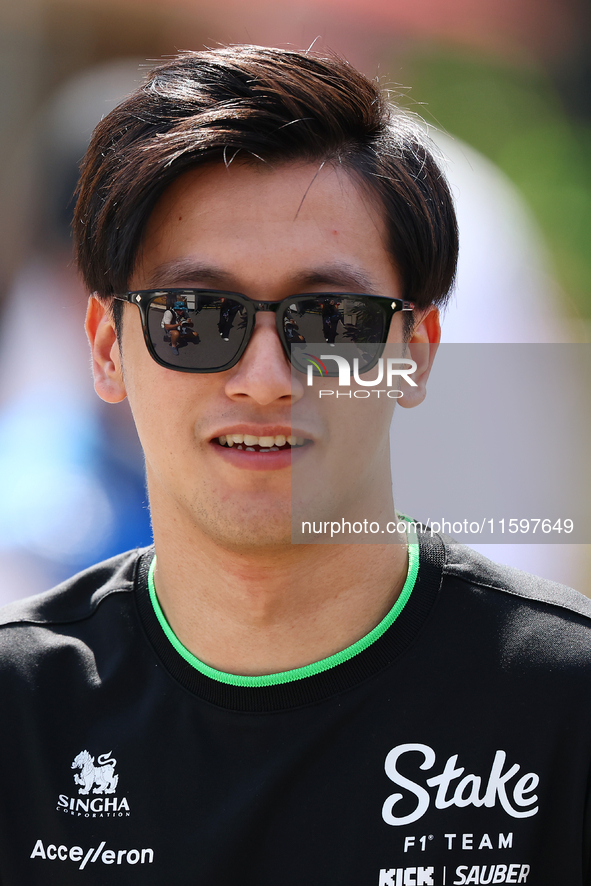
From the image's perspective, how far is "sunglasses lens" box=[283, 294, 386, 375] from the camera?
1489mm

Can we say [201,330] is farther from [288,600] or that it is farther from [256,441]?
[288,600]

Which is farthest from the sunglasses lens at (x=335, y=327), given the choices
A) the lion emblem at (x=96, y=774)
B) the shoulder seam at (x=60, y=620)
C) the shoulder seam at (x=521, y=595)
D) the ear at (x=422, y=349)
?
the lion emblem at (x=96, y=774)

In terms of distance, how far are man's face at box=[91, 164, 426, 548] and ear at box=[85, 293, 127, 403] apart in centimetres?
18

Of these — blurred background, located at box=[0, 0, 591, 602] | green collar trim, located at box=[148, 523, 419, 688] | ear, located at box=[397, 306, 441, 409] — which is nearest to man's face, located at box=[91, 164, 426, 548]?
ear, located at box=[397, 306, 441, 409]

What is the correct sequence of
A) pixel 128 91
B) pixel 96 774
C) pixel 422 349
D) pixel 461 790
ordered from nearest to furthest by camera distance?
pixel 461 790 < pixel 96 774 < pixel 422 349 < pixel 128 91

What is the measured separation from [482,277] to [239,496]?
108 inches

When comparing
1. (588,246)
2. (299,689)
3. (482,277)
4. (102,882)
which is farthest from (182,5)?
(102,882)

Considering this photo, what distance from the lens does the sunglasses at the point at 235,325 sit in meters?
1.49

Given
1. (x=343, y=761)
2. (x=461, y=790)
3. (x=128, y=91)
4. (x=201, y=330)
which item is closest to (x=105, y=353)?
(x=201, y=330)

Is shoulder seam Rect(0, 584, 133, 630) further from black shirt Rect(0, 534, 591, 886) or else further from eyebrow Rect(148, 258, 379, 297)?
eyebrow Rect(148, 258, 379, 297)

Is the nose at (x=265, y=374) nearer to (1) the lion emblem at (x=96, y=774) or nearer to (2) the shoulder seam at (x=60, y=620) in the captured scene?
(2) the shoulder seam at (x=60, y=620)

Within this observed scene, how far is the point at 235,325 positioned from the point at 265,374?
12 centimetres

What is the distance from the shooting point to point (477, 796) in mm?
1435

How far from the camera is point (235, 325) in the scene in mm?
1491
